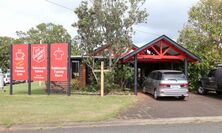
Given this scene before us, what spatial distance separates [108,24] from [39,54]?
4645 mm

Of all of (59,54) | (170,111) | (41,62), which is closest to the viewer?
(170,111)

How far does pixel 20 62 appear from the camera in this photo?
19.4 m

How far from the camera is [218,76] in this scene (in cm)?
1872

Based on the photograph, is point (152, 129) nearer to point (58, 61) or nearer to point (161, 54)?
point (58, 61)

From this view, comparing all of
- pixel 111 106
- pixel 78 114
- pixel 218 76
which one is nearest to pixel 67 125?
pixel 78 114

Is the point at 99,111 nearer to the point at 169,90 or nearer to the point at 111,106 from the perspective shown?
the point at 111,106

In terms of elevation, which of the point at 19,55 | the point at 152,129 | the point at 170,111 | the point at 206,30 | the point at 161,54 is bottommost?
the point at 152,129

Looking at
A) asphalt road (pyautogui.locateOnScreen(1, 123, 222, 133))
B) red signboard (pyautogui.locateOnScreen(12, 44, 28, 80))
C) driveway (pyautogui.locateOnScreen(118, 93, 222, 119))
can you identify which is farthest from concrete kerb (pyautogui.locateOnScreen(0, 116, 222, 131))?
red signboard (pyautogui.locateOnScreen(12, 44, 28, 80))

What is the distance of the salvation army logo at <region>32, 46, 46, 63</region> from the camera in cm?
1909

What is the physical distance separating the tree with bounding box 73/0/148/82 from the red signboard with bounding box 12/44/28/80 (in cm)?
368

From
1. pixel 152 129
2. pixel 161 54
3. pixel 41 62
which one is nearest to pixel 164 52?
pixel 161 54

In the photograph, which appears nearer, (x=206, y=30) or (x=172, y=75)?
(x=172, y=75)

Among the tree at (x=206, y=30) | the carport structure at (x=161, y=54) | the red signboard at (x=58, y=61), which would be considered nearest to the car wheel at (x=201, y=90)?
the carport structure at (x=161, y=54)

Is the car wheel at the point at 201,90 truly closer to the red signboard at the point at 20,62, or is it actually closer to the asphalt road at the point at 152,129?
the asphalt road at the point at 152,129
